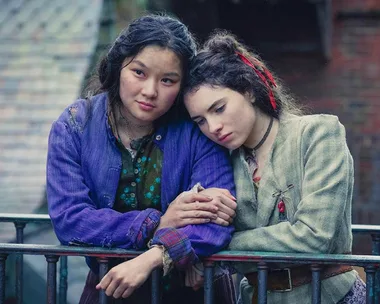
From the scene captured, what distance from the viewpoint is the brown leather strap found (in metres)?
3.14

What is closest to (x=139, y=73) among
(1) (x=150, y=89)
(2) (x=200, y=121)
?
(1) (x=150, y=89)

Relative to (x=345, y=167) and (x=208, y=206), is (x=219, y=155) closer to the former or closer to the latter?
(x=208, y=206)

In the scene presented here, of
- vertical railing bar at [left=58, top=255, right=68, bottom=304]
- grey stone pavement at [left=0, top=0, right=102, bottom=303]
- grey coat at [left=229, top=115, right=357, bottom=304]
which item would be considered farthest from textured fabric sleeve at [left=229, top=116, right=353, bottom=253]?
grey stone pavement at [left=0, top=0, right=102, bottom=303]

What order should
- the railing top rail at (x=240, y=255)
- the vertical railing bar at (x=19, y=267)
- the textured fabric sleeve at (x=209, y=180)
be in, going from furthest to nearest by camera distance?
the vertical railing bar at (x=19, y=267) < the textured fabric sleeve at (x=209, y=180) < the railing top rail at (x=240, y=255)

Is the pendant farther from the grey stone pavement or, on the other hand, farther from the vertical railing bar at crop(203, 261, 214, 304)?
the grey stone pavement

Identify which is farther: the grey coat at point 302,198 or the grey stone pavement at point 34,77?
the grey stone pavement at point 34,77

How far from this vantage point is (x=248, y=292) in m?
3.34

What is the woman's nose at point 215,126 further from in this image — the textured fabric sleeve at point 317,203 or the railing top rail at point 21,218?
the railing top rail at point 21,218

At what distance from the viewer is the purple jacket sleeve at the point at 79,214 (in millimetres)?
3061

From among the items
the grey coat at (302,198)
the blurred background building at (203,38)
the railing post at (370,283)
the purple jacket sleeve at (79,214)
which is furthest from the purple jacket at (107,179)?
the blurred background building at (203,38)

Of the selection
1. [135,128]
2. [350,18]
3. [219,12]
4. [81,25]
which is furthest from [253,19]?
[135,128]

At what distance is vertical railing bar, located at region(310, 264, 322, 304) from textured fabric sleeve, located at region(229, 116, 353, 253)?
9cm

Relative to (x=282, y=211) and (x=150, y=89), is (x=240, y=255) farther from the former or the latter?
(x=150, y=89)

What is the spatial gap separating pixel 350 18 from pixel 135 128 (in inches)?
207
